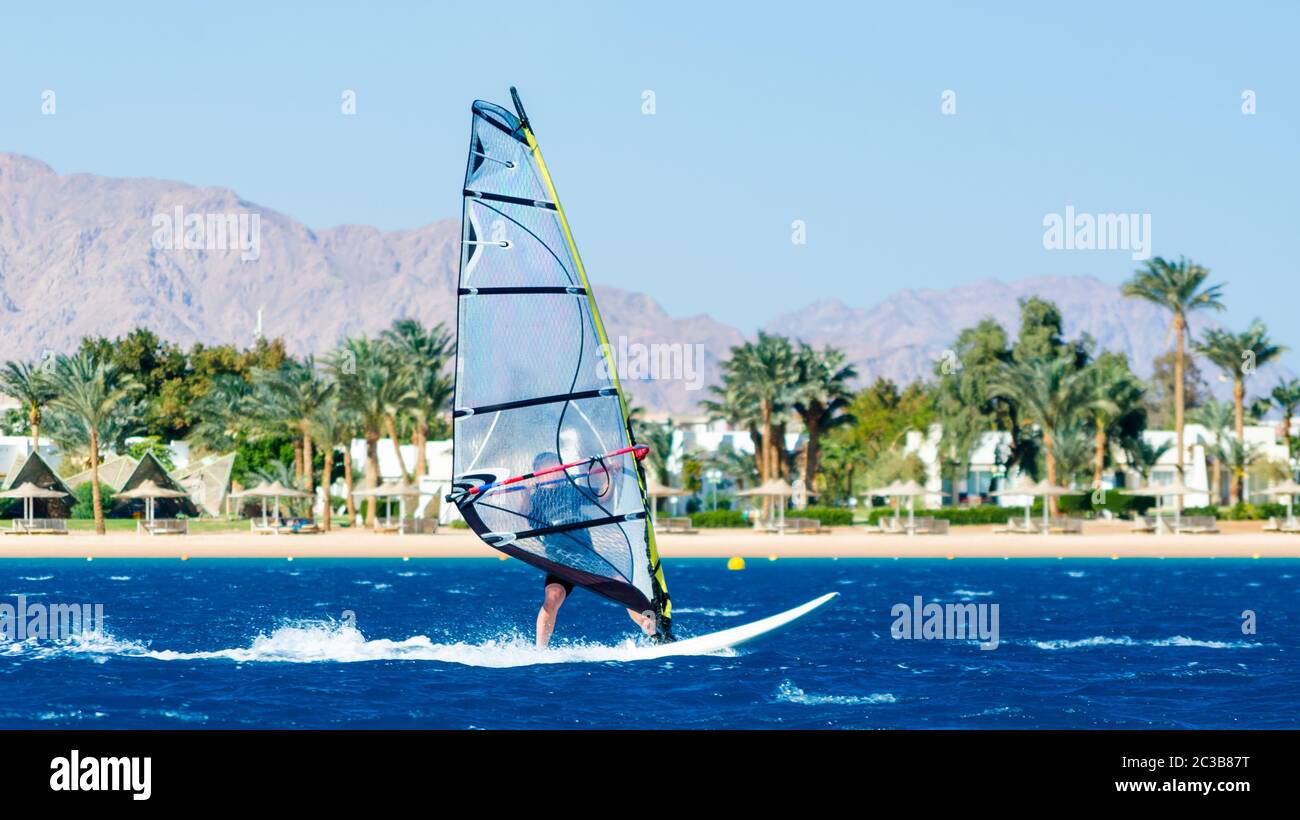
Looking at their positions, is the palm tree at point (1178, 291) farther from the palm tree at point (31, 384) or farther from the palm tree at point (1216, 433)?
the palm tree at point (31, 384)

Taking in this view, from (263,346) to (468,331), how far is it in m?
99.4

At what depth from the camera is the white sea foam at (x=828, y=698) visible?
2022 cm

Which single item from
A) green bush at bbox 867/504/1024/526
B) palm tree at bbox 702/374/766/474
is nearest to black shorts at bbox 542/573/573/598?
green bush at bbox 867/504/1024/526

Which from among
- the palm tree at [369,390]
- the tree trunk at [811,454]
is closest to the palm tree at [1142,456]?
the tree trunk at [811,454]

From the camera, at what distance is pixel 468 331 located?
65.9 ft

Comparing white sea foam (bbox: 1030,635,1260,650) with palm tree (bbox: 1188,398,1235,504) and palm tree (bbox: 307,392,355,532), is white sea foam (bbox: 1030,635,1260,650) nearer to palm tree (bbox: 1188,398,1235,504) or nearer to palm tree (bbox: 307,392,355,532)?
palm tree (bbox: 307,392,355,532)

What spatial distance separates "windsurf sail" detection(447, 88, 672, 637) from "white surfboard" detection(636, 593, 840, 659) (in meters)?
3.11

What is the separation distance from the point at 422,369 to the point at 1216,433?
48370 mm

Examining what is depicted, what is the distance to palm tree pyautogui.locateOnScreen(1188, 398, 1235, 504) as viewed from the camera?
9106 cm

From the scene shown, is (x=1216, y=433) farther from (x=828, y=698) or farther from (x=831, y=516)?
(x=828, y=698)

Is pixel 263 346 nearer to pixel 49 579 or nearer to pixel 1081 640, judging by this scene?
pixel 49 579

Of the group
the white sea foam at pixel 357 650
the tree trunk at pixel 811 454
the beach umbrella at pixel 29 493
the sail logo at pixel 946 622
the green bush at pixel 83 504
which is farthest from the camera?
the tree trunk at pixel 811 454
